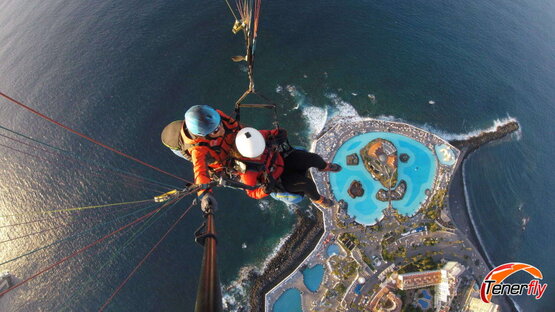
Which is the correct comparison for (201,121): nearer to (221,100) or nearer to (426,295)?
(221,100)

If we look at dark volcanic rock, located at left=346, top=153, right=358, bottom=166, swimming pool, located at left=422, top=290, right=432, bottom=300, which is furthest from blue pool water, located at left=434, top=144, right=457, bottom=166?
swimming pool, located at left=422, top=290, right=432, bottom=300

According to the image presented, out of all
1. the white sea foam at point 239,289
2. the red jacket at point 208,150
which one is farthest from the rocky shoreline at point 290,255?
the red jacket at point 208,150

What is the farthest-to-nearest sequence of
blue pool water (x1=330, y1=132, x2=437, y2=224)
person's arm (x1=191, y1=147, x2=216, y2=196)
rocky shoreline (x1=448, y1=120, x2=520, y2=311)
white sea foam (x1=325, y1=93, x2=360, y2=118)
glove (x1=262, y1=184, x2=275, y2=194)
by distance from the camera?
white sea foam (x1=325, y1=93, x2=360, y2=118) < rocky shoreline (x1=448, y1=120, x2=520, y2=311) < blue pool water (x1=330, y1=132, x2=437, y2=224) < glove (x1=262, y1=184, x2=275, y2=194) < person's arm (x1=191, y1=147, x2=216, y2=196)

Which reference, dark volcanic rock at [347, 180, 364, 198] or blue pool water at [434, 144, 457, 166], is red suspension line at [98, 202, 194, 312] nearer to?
dark volcanic rock at [347, 180, 364, 198]

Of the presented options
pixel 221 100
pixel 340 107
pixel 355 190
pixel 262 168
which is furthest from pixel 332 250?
pixel 221 100

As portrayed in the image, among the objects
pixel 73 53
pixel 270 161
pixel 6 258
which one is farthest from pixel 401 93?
pixel 6 258

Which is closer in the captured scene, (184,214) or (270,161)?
A: (270,161)

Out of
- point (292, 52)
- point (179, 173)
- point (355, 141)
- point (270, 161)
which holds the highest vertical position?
point (270, 161)

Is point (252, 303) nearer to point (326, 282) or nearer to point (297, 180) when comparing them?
point (326, 282)
